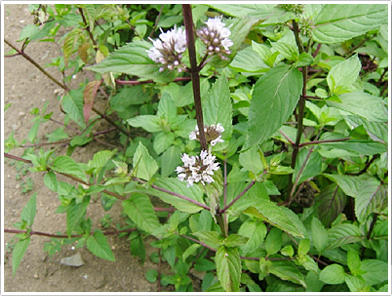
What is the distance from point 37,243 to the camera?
7.38 ft

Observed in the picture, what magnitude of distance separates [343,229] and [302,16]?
44.2 inches

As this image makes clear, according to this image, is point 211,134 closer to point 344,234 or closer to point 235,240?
point 235,240

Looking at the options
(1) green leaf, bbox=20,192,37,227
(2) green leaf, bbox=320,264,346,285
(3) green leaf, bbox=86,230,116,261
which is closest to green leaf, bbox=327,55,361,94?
(2) green leaf, bbox=320,264,346,285

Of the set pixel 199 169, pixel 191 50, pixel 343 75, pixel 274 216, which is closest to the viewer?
pixel 191 50

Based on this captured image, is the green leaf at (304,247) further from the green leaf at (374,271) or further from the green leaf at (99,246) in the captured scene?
the green leaf at (99,246)

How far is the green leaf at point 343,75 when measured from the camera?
1.24 m

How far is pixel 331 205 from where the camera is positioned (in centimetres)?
166

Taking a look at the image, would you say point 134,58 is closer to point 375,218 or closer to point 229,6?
point 229,6

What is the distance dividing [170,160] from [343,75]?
98 cm

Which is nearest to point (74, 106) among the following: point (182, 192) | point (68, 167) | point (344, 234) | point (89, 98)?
point (89, 98)

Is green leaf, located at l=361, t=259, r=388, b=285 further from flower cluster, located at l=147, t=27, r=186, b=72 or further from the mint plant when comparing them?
flower cluster, located at l=147, t=27, r=186, b=72

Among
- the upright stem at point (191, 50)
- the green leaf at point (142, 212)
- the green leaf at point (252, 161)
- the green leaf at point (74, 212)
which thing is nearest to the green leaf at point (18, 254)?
the green leaf at point (74, 212)

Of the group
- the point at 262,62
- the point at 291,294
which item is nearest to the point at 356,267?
the point at 291,294

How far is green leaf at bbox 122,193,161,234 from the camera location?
5.38ft
